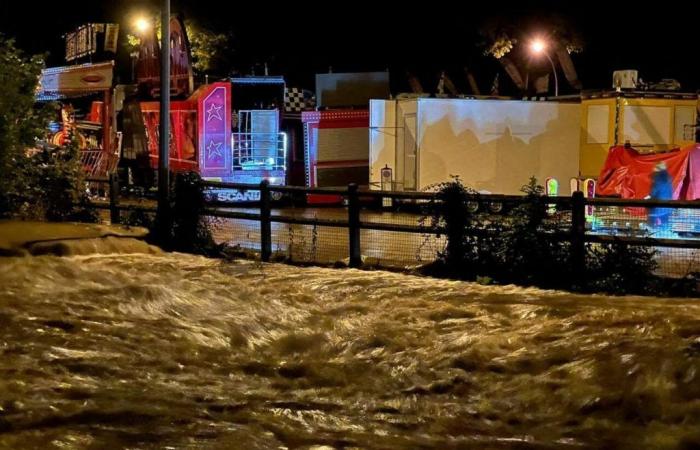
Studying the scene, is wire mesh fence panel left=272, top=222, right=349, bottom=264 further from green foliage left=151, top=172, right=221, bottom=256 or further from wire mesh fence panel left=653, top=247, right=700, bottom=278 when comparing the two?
wire mesh fence panel left=653, top=247, right=700, bottom=278

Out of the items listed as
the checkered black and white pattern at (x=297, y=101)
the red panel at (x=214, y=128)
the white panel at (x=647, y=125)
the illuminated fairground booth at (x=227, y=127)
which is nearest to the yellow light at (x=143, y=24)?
the illuminated fairground booth at (x=227, y=127)

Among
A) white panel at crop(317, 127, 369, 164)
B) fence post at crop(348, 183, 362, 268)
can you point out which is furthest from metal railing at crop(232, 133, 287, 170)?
fence post at crop(348, 183, 362, 268)

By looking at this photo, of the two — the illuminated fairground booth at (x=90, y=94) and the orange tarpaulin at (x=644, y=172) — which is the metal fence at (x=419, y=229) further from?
the illuminated fairground booth at (x=90, y=94)

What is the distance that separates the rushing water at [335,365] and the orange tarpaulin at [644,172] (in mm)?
6802

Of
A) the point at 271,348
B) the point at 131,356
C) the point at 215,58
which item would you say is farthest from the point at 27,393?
the point at 215,58

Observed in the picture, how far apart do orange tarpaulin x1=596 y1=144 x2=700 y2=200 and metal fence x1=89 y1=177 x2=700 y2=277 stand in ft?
6.32

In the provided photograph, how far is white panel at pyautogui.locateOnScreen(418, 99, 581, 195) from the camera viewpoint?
2167 centimetres

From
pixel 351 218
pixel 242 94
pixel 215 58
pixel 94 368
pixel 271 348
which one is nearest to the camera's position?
pixel 94 368

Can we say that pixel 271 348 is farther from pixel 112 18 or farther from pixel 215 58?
pixel 112 18

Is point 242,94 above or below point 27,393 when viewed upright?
above

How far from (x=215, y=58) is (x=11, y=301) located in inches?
996

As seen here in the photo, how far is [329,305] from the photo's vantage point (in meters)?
10.2

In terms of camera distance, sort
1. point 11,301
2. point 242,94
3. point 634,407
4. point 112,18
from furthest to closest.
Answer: point 112,18
point 242,94
point 11,301
point 634,407

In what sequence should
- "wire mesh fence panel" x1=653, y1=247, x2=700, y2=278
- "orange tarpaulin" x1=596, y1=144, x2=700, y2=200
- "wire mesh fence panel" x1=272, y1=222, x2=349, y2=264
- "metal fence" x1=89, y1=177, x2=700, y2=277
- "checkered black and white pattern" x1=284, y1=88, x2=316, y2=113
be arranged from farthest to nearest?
"checkered black and white pattern" x1=284, y1=88, x2=316, y2=113 → "orange tarpaulin" x1=596, y1=144, x2=700, y2=200 → "wire mesh fence panel" x1=272, y1=222, x2=349, y2=264 → "wire mesh fence panel" x1=653, y1=247, x2=700, y2=278 → "metal fence" x1=89, y1=177, x2=700, y2=277
